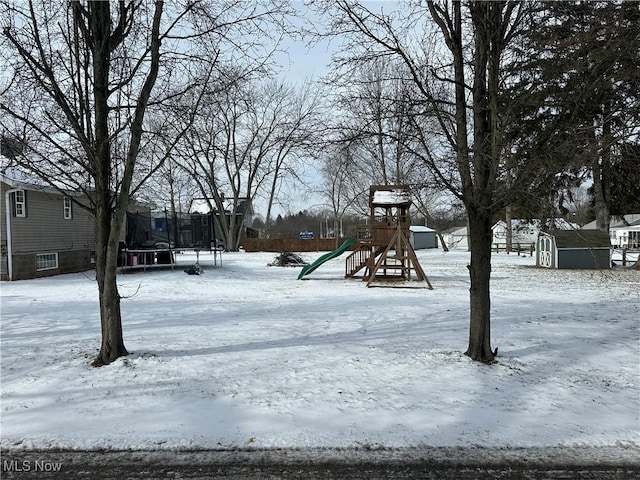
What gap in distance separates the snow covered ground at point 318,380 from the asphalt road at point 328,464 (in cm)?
15

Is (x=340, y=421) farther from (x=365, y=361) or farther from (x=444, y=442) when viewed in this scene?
(x=365, y=361)

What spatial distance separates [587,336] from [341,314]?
4.47 metres

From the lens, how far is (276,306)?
10.7 metres

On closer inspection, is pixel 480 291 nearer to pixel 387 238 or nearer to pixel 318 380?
pixel 318 380

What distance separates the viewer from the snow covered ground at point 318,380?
402 cm

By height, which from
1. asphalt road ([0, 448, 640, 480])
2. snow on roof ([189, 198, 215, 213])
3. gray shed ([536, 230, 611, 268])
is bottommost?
asphalt road ([0, 448, 640, 480])

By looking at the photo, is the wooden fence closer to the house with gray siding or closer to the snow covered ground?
the house with gray siding

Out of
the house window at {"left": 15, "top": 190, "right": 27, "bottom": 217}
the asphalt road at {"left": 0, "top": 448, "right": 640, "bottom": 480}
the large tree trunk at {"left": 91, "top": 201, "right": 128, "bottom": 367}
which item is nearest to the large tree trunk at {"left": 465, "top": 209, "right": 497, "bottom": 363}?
the asphalt road at {"left": 0, "top": 448, "right": 640, "bottom": 480}

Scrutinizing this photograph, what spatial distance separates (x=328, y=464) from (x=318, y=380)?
1784 mm

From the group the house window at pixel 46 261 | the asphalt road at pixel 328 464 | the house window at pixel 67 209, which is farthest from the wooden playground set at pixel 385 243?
the asphalt road at pixel 328 464

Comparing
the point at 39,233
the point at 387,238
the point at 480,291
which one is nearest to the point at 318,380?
the point at 480,291

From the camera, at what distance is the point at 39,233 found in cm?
1739

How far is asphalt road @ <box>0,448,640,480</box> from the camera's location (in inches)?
133

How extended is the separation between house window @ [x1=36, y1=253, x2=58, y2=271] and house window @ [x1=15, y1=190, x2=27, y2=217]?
1.84m
